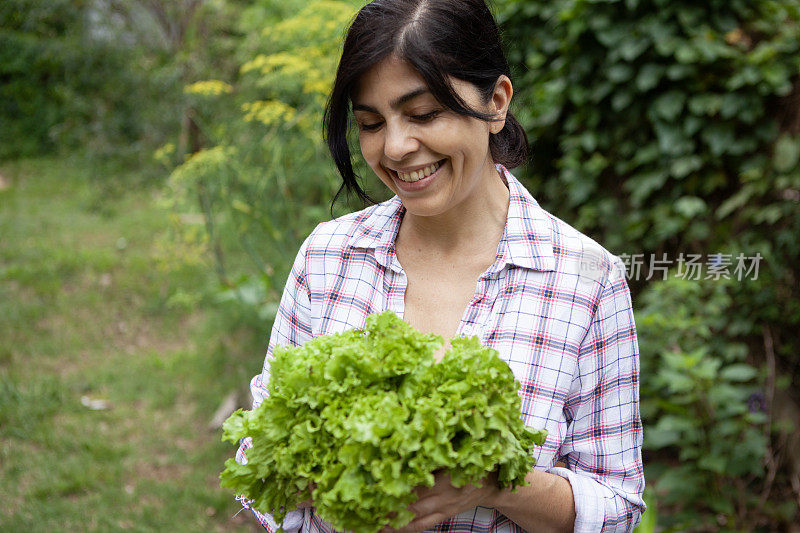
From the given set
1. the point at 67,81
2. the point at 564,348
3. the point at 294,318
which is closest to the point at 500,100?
the point at 564,348

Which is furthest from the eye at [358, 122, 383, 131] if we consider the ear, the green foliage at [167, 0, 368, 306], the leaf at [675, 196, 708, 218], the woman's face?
the leaf at [675, 196, 708, 218]

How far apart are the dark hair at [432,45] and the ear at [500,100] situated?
0.03 meters

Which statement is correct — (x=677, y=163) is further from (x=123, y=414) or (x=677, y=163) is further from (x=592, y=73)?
(x=123, y=414)

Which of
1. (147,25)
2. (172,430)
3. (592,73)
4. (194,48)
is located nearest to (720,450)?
(592,73)

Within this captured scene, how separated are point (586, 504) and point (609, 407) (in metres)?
0.23

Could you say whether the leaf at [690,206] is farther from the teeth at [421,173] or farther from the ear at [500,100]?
the teeth at [421,173]

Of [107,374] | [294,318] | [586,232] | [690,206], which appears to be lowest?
[107,374]

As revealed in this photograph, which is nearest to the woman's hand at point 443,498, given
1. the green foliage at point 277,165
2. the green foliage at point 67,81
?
the green foliage at point 277,165

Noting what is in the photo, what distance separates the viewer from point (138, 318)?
18.2 ft

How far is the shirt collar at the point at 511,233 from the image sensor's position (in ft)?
5.48

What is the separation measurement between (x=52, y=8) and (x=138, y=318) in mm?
5391

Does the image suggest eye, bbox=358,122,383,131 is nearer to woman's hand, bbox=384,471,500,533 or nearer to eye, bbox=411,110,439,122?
eye, bbox=411,110,439,122

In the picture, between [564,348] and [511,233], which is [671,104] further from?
[564,348]

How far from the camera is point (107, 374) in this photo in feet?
15.5
